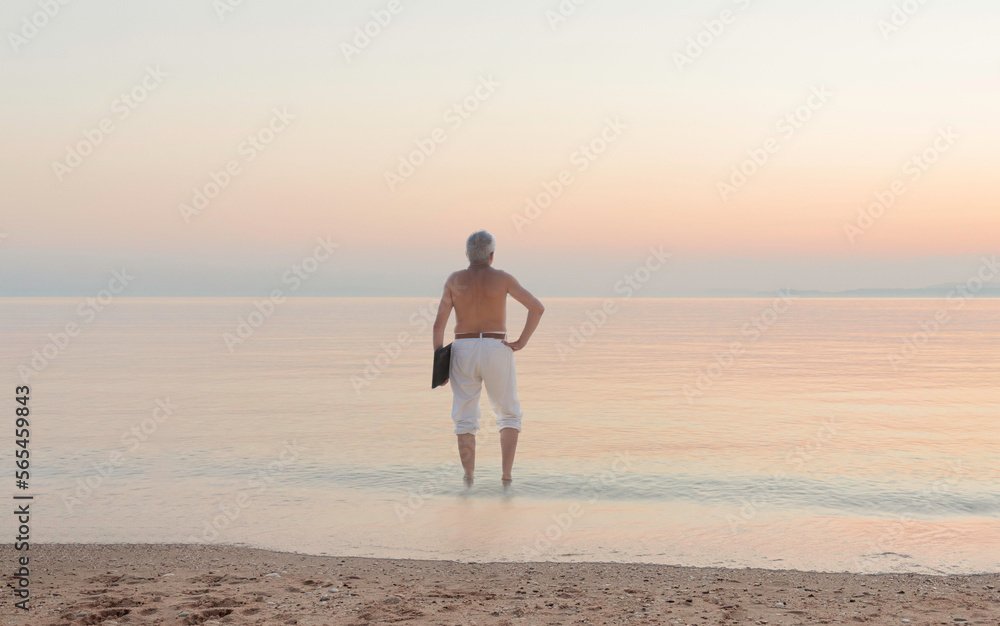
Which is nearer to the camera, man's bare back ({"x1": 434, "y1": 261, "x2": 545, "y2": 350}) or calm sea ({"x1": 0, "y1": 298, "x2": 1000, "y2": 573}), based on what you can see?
calm sea ({"x1": 0, "y1": 298, "x2": 1000, "y2": 573})

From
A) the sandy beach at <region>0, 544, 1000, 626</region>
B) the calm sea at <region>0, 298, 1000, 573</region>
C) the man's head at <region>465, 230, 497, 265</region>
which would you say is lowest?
the sandy beach at <region>0, 544, 1000, 626</region>

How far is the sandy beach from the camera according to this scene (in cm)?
380

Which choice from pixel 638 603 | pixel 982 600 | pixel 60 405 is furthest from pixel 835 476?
pixel 60 405

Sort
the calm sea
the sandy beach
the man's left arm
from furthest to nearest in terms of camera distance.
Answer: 1. the man's left arm
2. the calm sea
3. the sandy beach

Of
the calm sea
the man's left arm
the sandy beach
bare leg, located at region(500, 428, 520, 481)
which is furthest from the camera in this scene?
the man's left arm

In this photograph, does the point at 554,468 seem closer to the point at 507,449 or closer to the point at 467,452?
the point at 507,449

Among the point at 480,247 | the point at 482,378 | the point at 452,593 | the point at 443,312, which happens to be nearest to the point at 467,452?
the point at 482,378

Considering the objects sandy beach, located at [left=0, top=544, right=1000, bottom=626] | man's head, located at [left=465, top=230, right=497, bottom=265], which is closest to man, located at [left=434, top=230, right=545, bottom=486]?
man's head, located at [left=465, top=230, right=497, bottom=265]

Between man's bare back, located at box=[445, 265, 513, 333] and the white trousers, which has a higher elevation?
man's bare back, located at box=[445, 265, 513, 333]

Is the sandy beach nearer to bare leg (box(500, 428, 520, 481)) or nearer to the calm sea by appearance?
the calm sea

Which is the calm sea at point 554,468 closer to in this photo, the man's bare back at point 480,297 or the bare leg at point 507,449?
the bare leg at point 507,449

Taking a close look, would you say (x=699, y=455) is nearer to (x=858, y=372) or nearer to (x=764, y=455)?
(x=764, y=455)

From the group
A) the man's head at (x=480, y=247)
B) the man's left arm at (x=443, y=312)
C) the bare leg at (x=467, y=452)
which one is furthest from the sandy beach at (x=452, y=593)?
the man's head at (x=480, y=247)

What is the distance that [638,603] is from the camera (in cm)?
406
